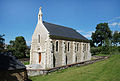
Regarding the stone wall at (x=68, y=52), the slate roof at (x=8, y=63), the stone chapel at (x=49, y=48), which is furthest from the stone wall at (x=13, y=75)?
the stone wall at (x=68, y=52)

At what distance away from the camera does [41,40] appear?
2548cm

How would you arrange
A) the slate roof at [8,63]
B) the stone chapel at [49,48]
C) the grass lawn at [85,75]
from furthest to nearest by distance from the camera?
the stone chapel at [49,48], the grass lawn at [85,75], the slate roof at [8,63]

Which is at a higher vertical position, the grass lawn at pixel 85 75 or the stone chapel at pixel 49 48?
the stone chapel at pixel 49 48

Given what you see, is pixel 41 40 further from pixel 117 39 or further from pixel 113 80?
pixel 117 39

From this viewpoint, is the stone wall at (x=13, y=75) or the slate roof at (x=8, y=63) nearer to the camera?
the stone wall at (x=13, y=75)

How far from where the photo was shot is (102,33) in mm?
67375

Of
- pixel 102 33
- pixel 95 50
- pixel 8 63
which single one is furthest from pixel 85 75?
pixel 102 33

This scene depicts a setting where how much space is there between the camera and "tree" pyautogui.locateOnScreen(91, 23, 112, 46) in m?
67.5

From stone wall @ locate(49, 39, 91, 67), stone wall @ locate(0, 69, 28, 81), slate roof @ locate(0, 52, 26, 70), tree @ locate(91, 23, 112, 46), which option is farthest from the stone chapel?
tree @ locate(91, 23, 112, 46)

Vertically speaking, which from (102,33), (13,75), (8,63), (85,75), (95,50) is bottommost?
(85,75)

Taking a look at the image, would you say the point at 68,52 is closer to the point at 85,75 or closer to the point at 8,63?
the point at 85,75

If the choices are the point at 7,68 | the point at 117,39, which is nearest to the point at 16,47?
the point at 7,68

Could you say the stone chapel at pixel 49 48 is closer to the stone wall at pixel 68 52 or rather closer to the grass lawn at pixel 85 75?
the stone wall at pixel 68 52

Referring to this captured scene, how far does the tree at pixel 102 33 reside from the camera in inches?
2657
